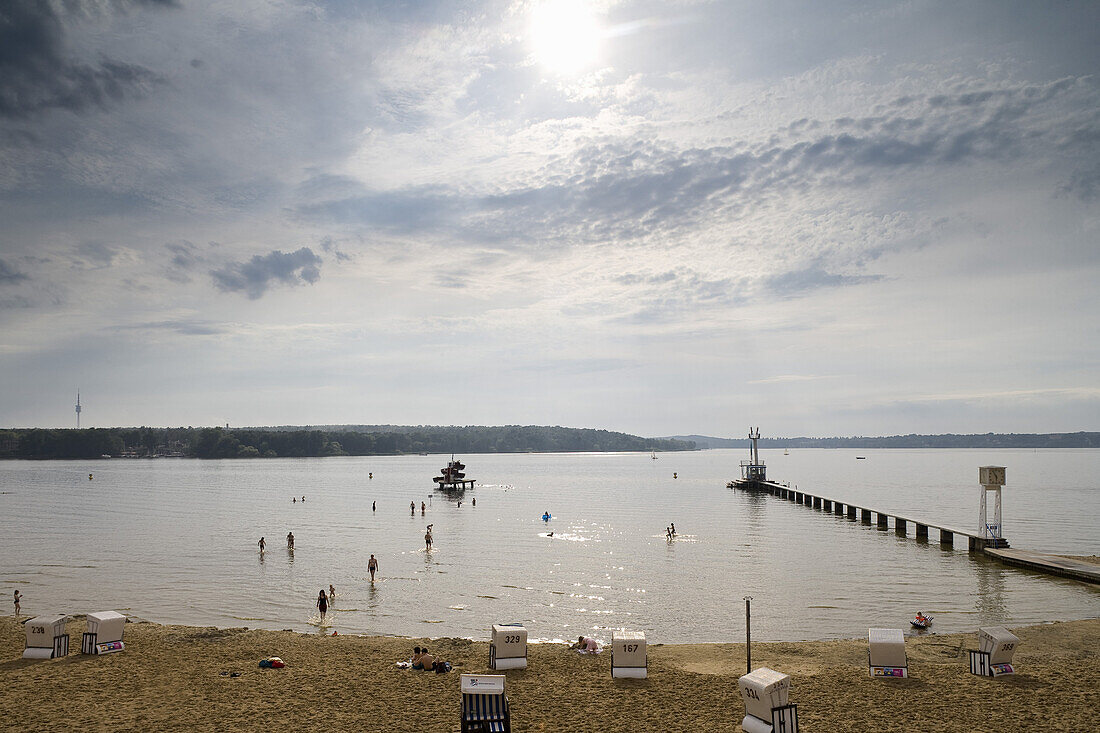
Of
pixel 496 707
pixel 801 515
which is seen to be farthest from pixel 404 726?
pixel 801 515

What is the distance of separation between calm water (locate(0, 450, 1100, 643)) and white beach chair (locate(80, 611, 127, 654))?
6418 millimetres

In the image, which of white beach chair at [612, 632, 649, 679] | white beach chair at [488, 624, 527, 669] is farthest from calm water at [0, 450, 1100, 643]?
white beach chair at [612, 632, 649, 679]

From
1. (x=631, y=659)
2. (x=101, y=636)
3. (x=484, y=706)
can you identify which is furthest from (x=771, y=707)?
(x=101, y=636)

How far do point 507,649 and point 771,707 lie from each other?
8.30m

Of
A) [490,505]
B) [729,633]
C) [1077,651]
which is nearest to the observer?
[1077,651]

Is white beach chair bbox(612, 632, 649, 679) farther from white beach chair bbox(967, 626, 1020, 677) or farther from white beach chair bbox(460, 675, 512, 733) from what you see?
white beach chair bbox(967, 626, 1020, 677)

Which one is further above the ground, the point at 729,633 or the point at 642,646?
the point at 642,646

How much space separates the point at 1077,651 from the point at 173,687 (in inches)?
1075

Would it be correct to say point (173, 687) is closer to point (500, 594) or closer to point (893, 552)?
point (500, 594)

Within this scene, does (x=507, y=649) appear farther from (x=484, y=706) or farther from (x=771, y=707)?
(x=771, y=707)

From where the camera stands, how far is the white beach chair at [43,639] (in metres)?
20.9

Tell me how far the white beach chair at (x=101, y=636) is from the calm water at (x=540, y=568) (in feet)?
21.1

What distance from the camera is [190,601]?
32375mm

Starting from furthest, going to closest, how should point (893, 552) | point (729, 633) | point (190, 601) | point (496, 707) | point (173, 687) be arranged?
point (893, 552) < point (190, 601) < point (729, 633) < point (173, 687) < point (496, 707)
